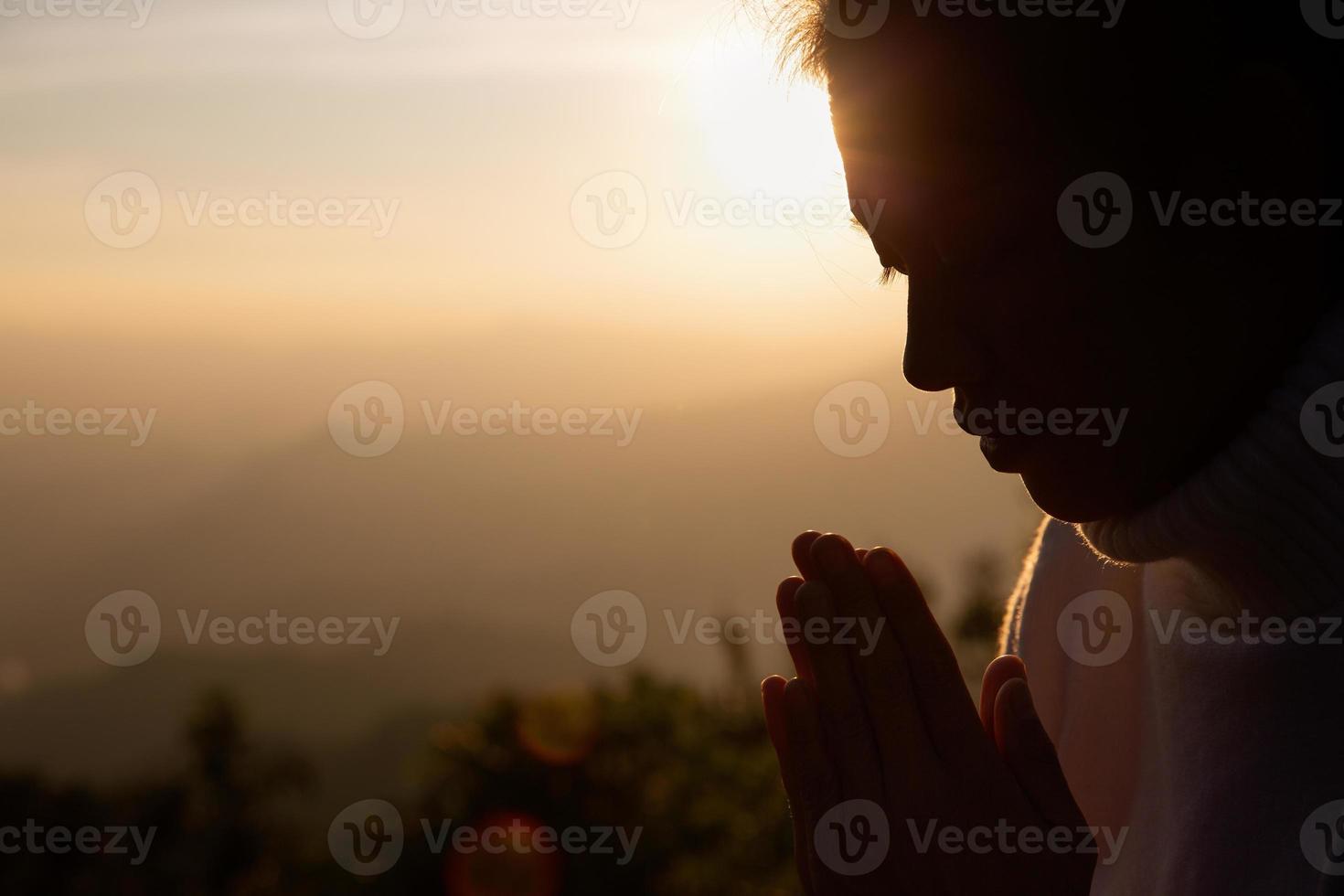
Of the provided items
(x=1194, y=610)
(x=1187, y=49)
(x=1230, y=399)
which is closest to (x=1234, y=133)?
(x=1187, y=49)

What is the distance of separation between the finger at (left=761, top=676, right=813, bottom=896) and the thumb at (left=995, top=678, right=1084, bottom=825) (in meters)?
0.27

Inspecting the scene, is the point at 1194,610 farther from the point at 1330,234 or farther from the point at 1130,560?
the point at 1330,234

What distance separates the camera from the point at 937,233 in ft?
3.85

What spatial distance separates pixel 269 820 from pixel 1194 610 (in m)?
11.6

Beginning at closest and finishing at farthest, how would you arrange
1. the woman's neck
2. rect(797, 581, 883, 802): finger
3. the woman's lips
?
the woman's neck < the woman's lips < rect(797, 581, 883, 802): finger

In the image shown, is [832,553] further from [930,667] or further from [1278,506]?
[1278,506]

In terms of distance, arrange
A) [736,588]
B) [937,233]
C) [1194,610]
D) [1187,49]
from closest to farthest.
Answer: [1187,49] → [937,233] → [1194,610] → [736,588]

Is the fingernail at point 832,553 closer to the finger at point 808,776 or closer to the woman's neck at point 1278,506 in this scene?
the finger at point 808,776

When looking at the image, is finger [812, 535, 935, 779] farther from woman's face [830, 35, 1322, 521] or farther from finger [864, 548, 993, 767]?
woman's face [830, 35, 1322, 521]

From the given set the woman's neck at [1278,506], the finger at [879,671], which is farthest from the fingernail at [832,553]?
the woman's neck at [1278,506]

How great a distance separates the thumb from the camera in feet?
4.07

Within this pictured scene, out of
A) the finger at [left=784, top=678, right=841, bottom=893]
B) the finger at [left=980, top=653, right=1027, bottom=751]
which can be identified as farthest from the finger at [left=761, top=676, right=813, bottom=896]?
the finger at [left=980, top=653, right=1027, bottom=751]

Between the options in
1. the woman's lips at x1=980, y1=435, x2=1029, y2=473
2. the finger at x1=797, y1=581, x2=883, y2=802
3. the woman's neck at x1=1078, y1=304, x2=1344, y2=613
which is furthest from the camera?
the finger at x1=797, y1=581, x2=883, y2=802

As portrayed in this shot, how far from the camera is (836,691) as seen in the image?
1.37 meters
